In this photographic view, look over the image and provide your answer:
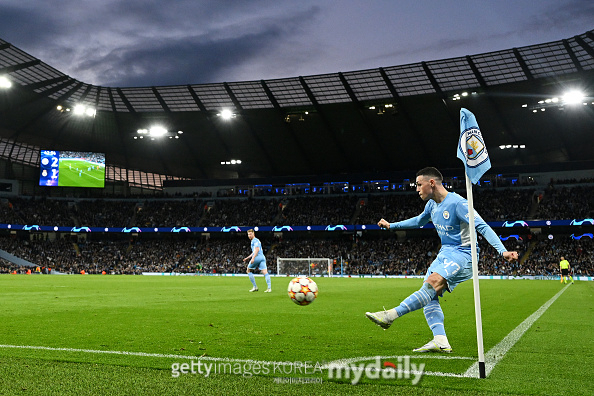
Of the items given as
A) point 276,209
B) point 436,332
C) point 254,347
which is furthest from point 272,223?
point 436,332

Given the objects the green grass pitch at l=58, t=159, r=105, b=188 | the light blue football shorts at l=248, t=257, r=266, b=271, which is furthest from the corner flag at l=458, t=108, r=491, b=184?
the green grass pitch at l=58, t=159, r=105, b=188

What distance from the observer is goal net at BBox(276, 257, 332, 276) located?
48469 millimetres

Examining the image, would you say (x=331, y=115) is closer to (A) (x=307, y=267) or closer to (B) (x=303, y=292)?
(A) (x=307, y=267)

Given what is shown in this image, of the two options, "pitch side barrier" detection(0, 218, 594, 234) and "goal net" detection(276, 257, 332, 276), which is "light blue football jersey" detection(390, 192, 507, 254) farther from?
"pitch side barrier" detection(0, 218, 594, 234)

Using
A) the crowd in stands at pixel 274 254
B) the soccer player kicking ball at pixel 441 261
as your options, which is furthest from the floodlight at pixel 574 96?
the soccer player kicking ball at pixel 441 261

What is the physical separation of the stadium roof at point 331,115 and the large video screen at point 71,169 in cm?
488

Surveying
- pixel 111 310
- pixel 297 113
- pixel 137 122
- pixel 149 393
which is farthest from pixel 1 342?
pixel 137 122

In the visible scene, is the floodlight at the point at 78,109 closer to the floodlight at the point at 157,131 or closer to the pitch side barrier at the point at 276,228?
the floodlight at the point at 157,131

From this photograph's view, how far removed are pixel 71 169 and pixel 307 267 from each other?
102 ft

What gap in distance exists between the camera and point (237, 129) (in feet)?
194

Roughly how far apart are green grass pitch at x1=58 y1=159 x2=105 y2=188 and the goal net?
26001 mm

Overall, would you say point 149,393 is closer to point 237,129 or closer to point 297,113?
point 297,113

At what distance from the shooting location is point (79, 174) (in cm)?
5744

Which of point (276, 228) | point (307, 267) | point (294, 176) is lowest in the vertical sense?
point (307, 267)
